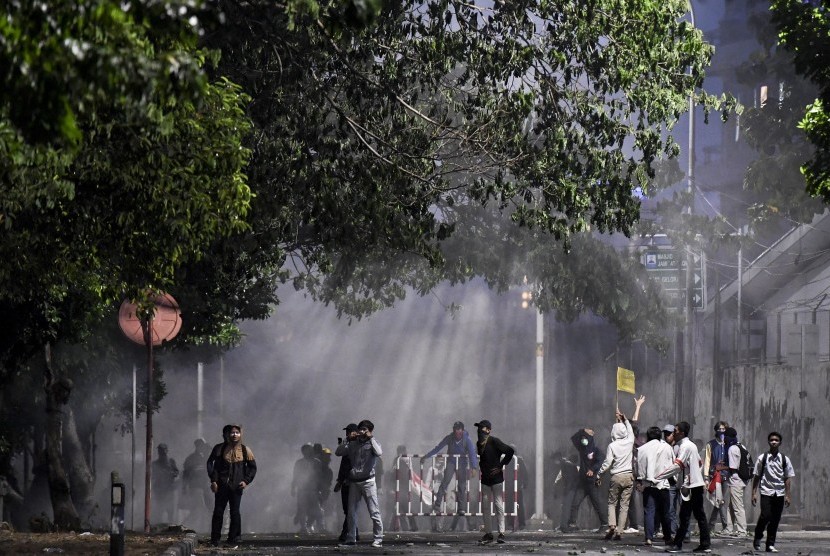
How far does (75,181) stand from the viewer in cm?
1284

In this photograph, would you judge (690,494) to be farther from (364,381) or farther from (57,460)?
(364,381)

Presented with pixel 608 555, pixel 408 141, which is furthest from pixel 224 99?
pixel 608 555

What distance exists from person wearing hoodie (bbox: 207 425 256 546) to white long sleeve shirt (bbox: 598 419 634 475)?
4.92 meters

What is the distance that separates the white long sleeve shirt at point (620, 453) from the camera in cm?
2119

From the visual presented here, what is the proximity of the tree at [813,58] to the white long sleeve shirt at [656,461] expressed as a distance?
14.7 ft

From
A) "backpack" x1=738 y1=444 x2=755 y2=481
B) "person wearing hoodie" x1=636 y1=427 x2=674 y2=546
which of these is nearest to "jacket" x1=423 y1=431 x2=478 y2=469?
"backpack" x1=738 y1=444 x2=755 y2=481

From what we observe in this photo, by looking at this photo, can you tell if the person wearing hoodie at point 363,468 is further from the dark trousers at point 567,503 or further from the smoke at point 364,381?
the smoke at point 364,381

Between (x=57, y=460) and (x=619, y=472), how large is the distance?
25.0ft

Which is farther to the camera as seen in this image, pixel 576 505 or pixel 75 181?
pixel 576 505

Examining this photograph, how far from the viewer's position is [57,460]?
67.4 feet

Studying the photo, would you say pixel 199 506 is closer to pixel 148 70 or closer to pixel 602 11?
pixel 602 11

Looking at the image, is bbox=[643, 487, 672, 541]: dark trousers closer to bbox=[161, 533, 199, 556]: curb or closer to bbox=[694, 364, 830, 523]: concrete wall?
bbox=[161, 533, 199, 556]: curb

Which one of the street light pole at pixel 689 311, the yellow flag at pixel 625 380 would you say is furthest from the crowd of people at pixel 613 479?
the street light pole at pixel 689 311

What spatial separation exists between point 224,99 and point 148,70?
19.3 ft
